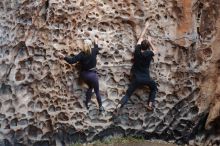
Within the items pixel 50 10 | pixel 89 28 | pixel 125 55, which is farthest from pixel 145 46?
pixel 50 10

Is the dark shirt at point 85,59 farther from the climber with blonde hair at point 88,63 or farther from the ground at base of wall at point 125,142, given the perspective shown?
the ground at base of wall at point 125,142

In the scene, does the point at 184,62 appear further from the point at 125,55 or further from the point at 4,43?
the point at 4,43

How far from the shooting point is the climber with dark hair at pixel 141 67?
27.5 ft

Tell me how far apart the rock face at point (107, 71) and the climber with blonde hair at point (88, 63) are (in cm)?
13

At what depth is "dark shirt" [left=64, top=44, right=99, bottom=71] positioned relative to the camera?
796 centimetres

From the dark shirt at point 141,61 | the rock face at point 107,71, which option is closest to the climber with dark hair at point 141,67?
the dark shirt at point 141,61

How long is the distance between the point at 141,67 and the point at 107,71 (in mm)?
530

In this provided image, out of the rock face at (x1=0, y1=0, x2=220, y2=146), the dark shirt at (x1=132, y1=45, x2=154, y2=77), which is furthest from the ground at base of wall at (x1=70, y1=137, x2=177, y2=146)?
the dark shirt at (x1=132, y1=45, x2=154, y2=77)

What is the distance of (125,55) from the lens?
8562 millimetres

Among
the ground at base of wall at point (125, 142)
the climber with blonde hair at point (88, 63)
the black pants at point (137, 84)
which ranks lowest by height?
the ground at base of wall at point (125, 142)

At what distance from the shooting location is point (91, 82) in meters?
8.15

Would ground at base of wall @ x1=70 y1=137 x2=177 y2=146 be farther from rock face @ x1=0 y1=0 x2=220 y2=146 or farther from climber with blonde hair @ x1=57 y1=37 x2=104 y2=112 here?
climber with blonde hair @ x1=57 y1=37 x2=104 y2=112

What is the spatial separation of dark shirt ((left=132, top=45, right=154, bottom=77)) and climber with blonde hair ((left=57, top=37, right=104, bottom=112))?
2.13 ft

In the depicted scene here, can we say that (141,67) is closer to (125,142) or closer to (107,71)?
(107,71)
